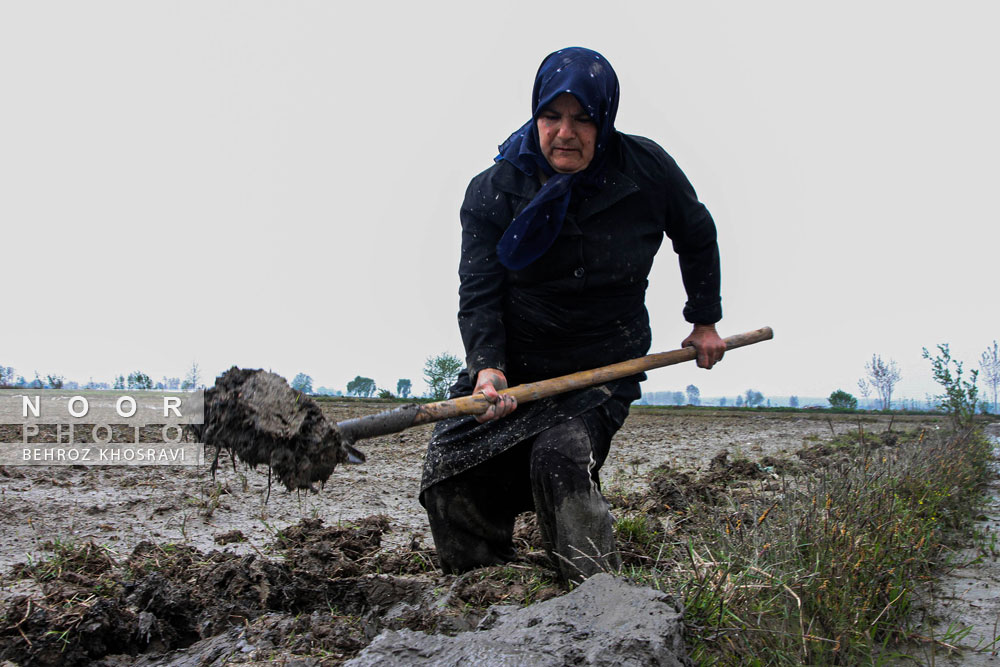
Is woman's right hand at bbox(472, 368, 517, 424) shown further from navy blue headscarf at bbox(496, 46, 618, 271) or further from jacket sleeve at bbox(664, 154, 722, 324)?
jacket sleeve at bbox(664, 154, 722, 324)

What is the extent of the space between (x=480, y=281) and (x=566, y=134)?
0.77 m

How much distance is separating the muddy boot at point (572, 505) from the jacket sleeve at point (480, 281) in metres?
0.48

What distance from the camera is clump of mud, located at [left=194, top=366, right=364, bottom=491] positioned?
2.62 metres

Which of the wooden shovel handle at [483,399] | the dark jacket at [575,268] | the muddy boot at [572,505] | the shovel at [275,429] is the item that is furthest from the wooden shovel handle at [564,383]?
the shovel at [275,429]

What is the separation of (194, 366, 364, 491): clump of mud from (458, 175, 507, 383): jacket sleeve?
2.69 ft

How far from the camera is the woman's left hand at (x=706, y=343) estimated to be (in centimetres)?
380

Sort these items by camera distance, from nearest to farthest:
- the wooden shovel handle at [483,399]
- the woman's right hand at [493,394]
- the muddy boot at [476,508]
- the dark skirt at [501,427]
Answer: the wooden shovel handle at [483,399]
the woman's right hand at [493,394]
the dark skirt at [501,427]
the muddy boot at [476,508]

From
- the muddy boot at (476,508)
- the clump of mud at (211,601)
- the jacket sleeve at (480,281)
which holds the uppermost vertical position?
the jacket sleeve at (480,281)

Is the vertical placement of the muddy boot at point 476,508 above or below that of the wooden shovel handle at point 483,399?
below

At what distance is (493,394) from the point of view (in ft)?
9.84

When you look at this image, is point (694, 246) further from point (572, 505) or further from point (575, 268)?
point (572, 505)

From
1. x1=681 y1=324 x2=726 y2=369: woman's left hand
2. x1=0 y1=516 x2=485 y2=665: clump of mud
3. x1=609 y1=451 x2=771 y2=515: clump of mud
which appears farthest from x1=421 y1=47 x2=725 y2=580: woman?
x1=609 y1=451 x2=771 y2=515: clump of mud

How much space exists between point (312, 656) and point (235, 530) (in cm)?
215

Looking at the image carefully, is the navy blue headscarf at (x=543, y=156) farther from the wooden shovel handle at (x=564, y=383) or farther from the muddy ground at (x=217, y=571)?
the muddy ground at (x=217, y=571)
